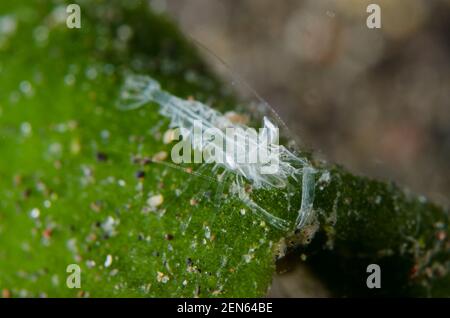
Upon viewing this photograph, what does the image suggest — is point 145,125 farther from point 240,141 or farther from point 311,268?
point 311,268

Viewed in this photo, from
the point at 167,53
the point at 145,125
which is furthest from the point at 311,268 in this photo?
the point at 167,53

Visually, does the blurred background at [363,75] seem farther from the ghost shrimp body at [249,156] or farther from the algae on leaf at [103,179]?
the ghost shrimp body at [249,156]

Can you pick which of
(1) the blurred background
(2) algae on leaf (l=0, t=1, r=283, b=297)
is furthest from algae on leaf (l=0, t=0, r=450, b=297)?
(1) the blurred background

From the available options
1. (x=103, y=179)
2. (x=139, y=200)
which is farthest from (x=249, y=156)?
(x=103, y=179)

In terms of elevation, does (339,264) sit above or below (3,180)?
below

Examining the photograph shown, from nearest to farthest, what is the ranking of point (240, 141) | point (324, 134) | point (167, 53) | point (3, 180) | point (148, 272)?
1. point (240, 141)
2. point (148, 272)
3. point (3, 180)
4. point (167, 53)
5. point (324, 134)

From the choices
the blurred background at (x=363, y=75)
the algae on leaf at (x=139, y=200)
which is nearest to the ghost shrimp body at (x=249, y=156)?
the algae on leaf at (x=139, y=200)
